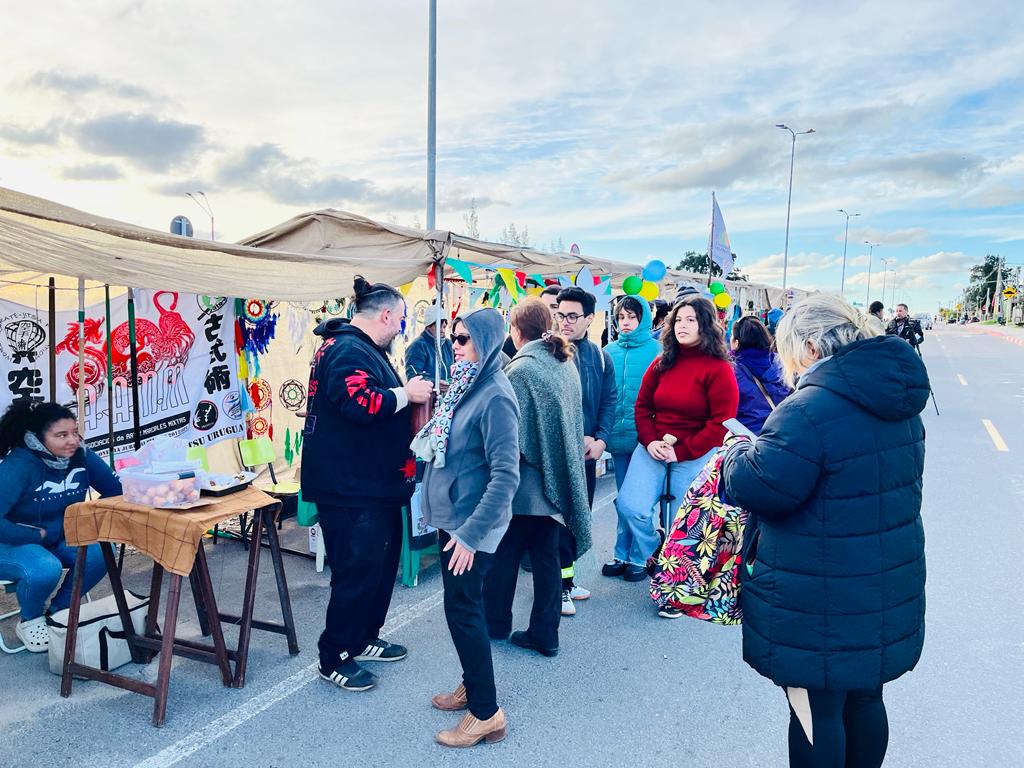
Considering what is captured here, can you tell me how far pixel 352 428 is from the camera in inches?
121

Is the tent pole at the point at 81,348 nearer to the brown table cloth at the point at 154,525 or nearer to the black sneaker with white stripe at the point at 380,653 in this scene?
the brown table cloth at the point at 154,525

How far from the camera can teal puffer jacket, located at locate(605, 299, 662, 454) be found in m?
4.60

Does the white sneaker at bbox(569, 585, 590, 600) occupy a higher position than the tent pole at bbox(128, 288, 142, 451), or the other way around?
the tent pole at bbox(128, 288, 142, 451)

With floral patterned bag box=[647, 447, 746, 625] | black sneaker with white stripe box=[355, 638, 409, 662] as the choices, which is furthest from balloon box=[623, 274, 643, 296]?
floral patterned bag box=[647, 447, 746, 625]

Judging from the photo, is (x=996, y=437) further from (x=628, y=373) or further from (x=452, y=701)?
(x=452, y=701)

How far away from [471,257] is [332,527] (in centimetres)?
328

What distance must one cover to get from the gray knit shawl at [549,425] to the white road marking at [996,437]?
7724mm

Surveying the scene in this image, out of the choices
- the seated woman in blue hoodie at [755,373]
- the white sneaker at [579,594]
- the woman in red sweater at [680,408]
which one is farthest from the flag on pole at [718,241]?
the white sneaker at [579,594]

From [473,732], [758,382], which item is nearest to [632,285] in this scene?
[758,382]

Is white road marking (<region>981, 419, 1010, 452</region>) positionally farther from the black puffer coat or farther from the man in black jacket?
the black puffer coat

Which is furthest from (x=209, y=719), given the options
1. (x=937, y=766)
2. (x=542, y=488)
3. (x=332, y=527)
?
(x=937, y=766)

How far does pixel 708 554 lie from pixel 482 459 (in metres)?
0.90

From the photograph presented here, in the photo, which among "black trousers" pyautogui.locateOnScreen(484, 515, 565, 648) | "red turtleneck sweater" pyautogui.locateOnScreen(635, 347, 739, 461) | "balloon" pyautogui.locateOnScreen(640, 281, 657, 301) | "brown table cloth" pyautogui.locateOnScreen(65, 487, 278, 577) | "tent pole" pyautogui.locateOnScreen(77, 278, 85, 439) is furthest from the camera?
"balloon" pyautogui.locateOnScreen(640, 281, 657, 301)

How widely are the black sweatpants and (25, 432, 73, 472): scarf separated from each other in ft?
11.8
